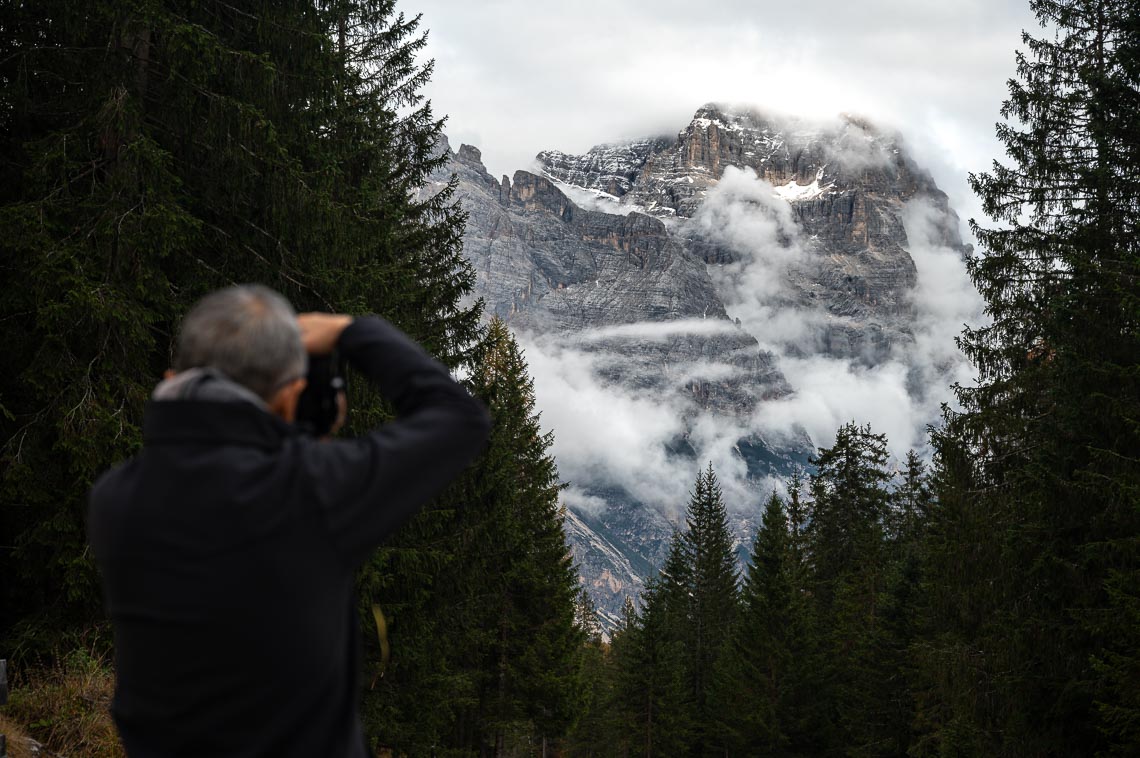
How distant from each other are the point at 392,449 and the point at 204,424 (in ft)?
1.27

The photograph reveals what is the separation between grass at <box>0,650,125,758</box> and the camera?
6.01 meters

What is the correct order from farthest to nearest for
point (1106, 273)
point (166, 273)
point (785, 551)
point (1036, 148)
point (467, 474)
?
point (785, 551)
point (467, 474)
point (1036, 148)
point (1106, 273)
point (166, 273)

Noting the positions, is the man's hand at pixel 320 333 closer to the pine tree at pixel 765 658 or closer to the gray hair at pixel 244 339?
the gray hair at pixel 244 339

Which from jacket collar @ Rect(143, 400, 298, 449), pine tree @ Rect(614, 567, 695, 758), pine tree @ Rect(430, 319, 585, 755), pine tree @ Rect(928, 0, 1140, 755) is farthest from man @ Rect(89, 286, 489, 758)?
pine tree @ Rect(614, 567, 695, 758)

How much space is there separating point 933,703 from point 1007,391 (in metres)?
14.3

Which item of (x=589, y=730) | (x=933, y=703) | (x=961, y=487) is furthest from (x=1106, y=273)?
(x=589, y=730)

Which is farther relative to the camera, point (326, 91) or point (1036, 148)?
point (1036, 148)

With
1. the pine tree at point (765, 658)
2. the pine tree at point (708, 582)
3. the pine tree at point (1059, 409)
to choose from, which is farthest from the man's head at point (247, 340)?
the pine tree at point (708, 582)

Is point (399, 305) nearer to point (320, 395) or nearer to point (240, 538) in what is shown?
point (320, 395)

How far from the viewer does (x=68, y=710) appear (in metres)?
6.29

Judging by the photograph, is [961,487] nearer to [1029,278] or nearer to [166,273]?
[1029,278]

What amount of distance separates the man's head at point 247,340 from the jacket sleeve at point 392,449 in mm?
167

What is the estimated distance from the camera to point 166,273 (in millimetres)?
A: 8609

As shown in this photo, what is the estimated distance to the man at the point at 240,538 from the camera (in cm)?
175
